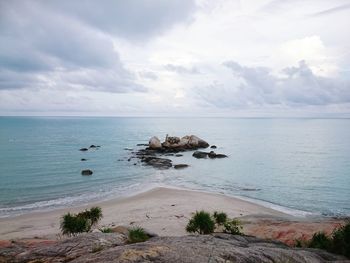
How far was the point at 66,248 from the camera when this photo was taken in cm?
1438

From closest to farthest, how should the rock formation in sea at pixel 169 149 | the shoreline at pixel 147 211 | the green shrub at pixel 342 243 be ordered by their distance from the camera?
the green shrub at pixel 342 243 < the shoreline at pixel 147 211 < the rock formation in sea at pixel 169 149


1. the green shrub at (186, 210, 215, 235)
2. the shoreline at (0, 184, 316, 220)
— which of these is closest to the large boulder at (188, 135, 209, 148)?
the shoreline at (0, 184, 316, 220)

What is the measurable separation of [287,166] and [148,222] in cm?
5072

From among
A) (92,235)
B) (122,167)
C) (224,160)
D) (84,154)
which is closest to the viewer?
(92,235)

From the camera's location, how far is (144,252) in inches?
476

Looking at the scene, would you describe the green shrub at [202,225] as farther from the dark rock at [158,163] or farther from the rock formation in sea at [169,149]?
the rock formation in sea at [169,149]

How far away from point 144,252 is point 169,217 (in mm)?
26366

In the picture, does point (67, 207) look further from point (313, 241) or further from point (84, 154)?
point (84, 154)

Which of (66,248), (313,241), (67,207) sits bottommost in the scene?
(67,207)

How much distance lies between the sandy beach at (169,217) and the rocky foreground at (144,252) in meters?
14.4

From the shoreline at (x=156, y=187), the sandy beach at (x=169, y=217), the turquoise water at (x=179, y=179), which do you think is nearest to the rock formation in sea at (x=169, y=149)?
the turquoise water at (x=179, y=179)

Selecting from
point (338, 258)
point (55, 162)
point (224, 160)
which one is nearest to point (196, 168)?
point (224, 160)

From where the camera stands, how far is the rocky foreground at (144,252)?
12.1 metres

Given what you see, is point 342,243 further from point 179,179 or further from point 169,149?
point 169,149
